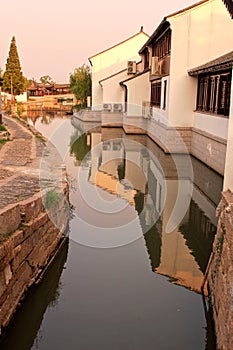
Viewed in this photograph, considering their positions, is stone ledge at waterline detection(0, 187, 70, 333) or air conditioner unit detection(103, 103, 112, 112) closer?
stone ledge at waterline detection(0, 187, 70, 333)

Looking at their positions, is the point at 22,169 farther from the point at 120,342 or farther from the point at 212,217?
the point at 120,342

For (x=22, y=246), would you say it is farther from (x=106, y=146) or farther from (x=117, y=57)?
(x=117, y=57)

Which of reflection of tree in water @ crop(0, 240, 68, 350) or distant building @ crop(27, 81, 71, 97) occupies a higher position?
distant building @ crop(27, 81, 71, 97)

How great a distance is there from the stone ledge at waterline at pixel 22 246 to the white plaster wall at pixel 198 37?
530 inches

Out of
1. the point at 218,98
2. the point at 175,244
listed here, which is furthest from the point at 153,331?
the point at 218,98

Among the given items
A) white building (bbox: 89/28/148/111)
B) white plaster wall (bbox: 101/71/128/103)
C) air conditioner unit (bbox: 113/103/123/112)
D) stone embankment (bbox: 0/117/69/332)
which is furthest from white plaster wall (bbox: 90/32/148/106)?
stone embankment (bbox: 0/117/69/332)

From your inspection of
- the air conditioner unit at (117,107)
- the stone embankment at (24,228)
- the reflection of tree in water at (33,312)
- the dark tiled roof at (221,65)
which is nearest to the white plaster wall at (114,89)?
the air conditioner unit at (117,107)

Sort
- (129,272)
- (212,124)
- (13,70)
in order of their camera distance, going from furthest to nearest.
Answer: (13,70), (212,124), (129,272)

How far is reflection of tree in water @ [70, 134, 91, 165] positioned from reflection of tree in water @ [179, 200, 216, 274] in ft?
31.0

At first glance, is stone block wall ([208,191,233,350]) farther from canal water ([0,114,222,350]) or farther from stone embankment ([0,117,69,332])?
stone embankment ([0,117,69,332])

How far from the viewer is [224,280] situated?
17.4 ft

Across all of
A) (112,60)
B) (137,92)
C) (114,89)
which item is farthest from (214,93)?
(112,60)

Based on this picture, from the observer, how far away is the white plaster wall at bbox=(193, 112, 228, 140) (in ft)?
48.1

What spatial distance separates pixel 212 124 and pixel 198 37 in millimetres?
5142
